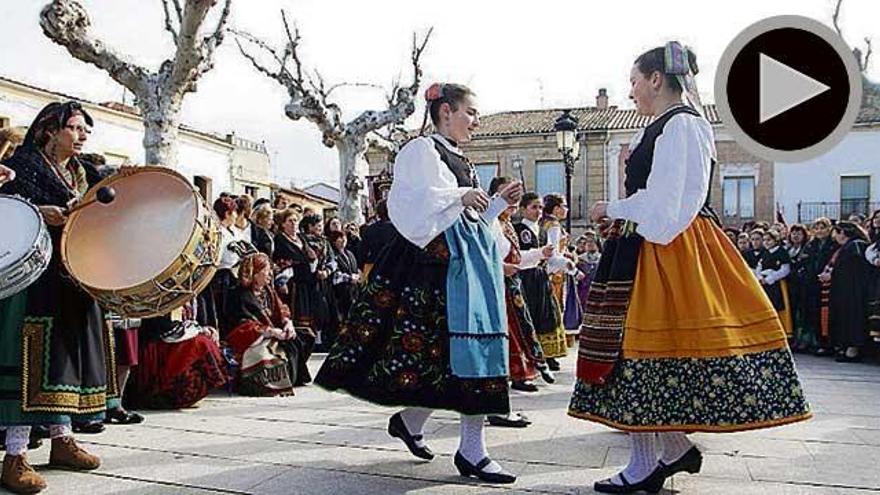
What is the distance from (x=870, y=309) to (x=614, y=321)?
636 centimetres

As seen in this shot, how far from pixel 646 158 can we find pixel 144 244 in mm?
2037

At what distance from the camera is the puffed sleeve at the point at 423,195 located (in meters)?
3.63

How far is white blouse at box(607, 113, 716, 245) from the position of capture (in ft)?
10.8

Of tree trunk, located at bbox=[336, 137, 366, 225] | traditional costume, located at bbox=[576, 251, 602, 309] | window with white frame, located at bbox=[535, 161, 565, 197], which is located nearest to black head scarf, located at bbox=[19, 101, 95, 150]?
traditional costume, located at bbox=[576, 251, 602, 309]

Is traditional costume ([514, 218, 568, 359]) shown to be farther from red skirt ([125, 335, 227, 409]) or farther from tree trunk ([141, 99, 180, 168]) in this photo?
tree trunk ([141, 99, 180, 168])

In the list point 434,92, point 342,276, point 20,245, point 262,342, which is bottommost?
point 262,342

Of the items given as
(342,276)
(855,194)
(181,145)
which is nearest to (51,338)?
(342,276)

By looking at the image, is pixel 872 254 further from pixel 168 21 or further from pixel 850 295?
pixel 168 21

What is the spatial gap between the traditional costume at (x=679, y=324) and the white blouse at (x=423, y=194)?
25.1 inches

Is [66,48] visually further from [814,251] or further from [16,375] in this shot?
[814,251]

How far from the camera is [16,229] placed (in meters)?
3.30

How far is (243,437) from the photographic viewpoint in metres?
4.60

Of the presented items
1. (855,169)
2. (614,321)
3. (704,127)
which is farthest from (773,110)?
(855,169)

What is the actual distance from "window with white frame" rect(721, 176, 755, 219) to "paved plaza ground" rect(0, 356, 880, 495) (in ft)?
86.8
